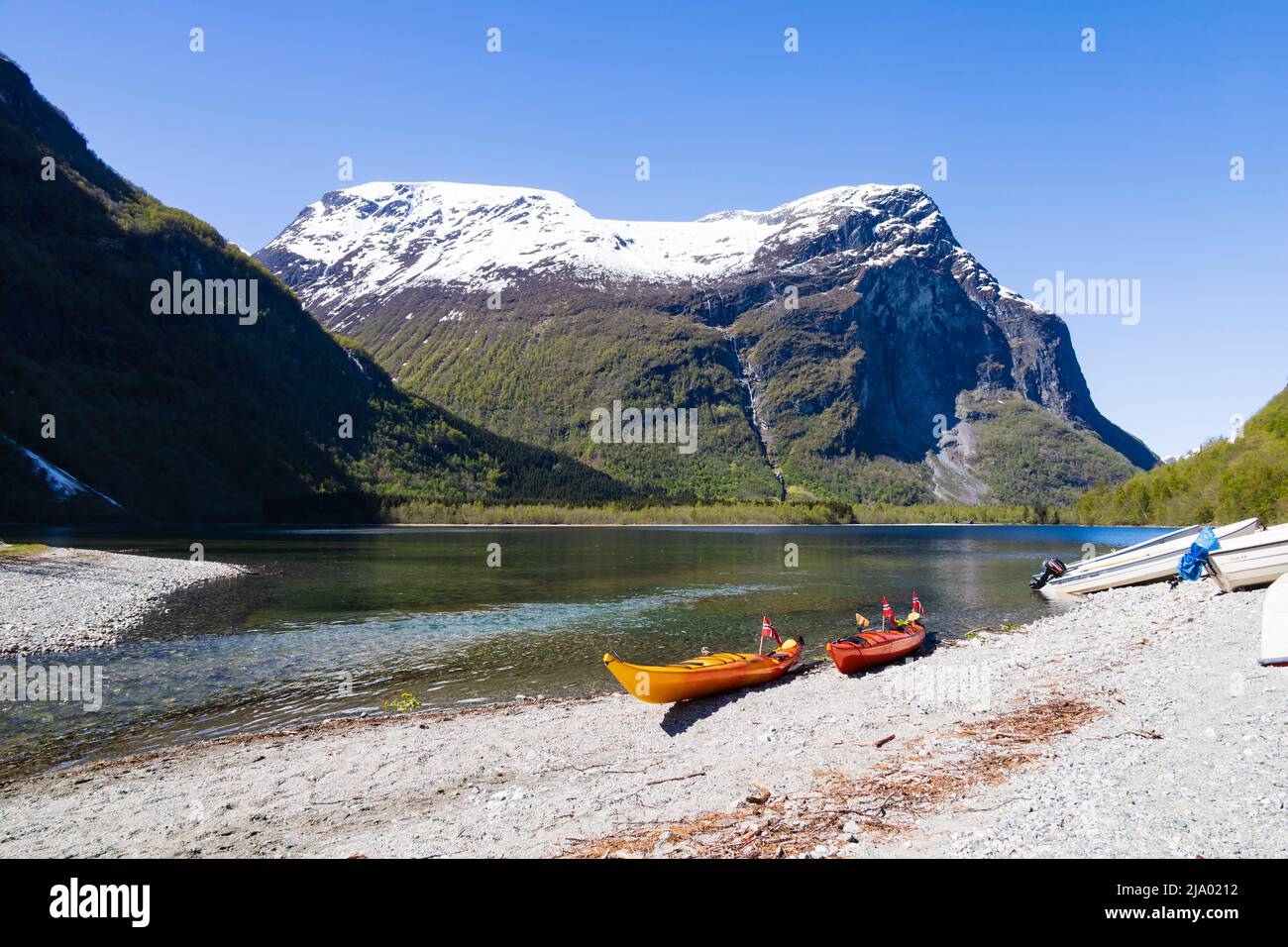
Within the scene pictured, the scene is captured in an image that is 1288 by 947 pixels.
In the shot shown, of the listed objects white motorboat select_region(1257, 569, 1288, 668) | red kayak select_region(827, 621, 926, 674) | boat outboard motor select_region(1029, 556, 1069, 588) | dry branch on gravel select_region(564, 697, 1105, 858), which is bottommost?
boat outboard motor select_region(1029, 556, 1069, 588)

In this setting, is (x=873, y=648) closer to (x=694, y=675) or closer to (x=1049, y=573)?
(x=694, y=675)

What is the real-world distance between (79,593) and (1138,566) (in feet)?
225

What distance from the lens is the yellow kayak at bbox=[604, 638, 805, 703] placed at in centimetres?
2133

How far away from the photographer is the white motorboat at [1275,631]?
1598 centimetres

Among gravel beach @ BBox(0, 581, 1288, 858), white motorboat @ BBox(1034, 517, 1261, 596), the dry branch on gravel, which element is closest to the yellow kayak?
gravel beach @ BBox(0, 581, 1288, 858)

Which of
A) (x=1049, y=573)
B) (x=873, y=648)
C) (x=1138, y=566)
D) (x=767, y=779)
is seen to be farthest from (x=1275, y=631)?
(x=1049, y=573)

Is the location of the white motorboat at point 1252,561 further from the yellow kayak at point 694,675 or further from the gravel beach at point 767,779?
the yellow kayak at point 694,675

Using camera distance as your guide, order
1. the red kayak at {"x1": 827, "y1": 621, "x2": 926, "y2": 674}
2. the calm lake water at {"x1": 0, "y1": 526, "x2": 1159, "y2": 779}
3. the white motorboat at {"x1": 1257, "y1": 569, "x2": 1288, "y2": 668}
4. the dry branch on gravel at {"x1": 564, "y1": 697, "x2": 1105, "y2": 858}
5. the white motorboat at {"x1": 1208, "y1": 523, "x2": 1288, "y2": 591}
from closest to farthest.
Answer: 1. the dry branch on gravel at {"x1": 564, "y1": 697, "x2": 1105, "y2": 858}
2. the white motorboat at {"x1": 1257, "y1": 569, "x2": 1288, "y2": 668}
3. the calm lake water at {"x1": 0, "y1": 526, "x2": 1159, "y2": 779}
4. the red kayak at {"x1": 827, "y1": 621, "x2": 926, "y2": 674}
5. the white motorboat at {"x1": 1208, "y1": 523, "x2": 1288, "y2": 591}

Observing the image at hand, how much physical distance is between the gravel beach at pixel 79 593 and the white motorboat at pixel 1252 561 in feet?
167

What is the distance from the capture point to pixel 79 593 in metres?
42.6

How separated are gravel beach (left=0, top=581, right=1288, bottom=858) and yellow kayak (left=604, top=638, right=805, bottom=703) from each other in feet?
2.08

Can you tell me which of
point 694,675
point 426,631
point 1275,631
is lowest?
point 426,631

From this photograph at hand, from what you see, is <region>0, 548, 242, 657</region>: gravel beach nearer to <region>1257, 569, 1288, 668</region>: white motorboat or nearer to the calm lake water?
the calm lake water
